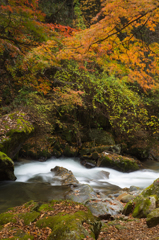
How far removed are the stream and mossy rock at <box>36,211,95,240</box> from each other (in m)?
2.29

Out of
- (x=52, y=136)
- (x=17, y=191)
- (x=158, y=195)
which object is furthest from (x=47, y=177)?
(x=158, y=195)

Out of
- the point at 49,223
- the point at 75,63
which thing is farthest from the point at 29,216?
the point at 75,63

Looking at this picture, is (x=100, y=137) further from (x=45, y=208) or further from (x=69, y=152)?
(x=45, y=208)

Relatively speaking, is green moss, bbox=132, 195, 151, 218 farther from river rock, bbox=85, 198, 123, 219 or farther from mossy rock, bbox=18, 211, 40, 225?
mossy rock, bbox=18, 211, 40, 225

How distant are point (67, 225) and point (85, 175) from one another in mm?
6164

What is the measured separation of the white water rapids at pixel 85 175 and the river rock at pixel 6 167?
19.4 inches

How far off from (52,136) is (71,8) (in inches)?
558

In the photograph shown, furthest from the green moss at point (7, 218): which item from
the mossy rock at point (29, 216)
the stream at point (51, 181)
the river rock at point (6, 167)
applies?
the river rock at point (6, 167)

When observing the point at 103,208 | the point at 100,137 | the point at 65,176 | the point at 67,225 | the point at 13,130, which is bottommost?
the point at 65,176

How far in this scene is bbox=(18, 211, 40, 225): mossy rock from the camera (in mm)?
2736

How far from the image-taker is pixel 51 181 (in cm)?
685

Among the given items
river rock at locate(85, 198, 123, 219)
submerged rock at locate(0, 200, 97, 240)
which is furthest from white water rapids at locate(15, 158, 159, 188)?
submerged rock at locate(0, 200, 97, 240)

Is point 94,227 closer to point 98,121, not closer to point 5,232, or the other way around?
point 5,232

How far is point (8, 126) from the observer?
6613mm
